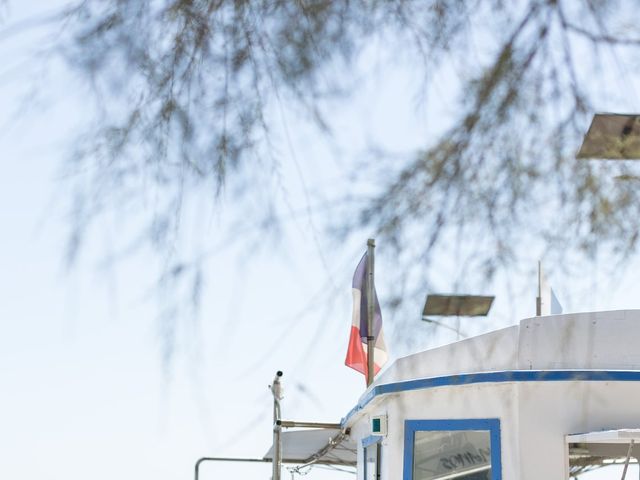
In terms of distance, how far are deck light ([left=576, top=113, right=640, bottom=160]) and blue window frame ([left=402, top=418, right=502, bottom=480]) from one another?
4.99 metres

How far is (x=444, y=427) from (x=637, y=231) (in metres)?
5.26

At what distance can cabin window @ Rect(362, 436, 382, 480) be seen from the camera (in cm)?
947

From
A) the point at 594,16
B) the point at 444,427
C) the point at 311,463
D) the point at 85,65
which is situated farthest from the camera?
the point at 311,463

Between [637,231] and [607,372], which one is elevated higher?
[607,372]

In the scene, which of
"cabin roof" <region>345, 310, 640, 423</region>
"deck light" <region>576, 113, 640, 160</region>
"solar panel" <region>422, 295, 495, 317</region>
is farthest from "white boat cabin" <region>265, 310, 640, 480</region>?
"deck light" <region>576, 113, 640, 160</region>

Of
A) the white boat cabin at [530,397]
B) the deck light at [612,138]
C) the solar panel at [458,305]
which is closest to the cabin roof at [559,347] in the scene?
the white boat cabin at [530,397]

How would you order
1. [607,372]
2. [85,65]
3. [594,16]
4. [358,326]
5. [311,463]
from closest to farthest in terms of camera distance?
1. [85,65]
2. [594,16]
3. [607,372]
4. [358,326]
5. [311,463]

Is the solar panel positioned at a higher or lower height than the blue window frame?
lower

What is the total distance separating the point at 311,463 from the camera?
1426 centimetres

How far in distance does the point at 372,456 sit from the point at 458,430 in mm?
2014

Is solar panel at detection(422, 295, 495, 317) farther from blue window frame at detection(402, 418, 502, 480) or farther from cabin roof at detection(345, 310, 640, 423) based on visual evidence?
blue window frame at detection(402, 418, 502, 480)

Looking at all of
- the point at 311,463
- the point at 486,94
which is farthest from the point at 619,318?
the point at 311,463

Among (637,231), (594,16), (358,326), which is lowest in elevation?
(637,231)

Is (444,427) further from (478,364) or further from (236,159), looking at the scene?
(236,159)
